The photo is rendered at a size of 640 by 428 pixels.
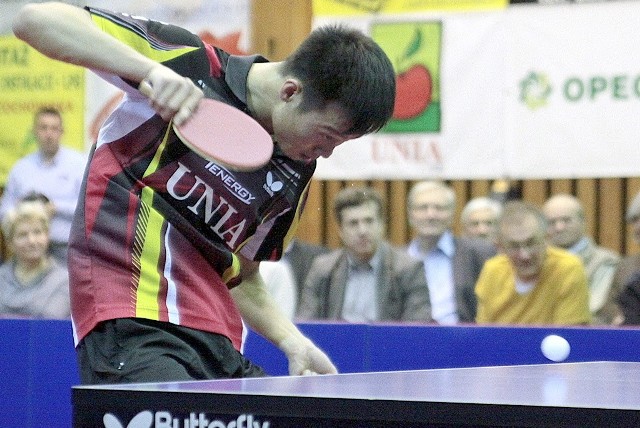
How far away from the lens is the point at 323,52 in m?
2.97

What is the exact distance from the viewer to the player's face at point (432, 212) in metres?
6.68

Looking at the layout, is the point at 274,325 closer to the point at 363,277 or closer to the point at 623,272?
the point at 363,277

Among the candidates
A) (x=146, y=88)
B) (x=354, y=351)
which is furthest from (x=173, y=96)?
(x=354, y=351)

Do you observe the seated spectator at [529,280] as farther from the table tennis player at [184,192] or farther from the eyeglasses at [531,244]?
the table tennis player at [184,192]

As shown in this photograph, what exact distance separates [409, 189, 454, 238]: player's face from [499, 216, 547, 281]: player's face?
25.3 inches

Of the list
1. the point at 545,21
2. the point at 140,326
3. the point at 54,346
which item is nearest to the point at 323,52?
the point at 140,326

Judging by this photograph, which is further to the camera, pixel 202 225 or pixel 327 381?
pixel 202 225

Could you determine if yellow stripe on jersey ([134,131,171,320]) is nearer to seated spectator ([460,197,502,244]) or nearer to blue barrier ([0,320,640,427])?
blue barrier ([0,320,640,427])

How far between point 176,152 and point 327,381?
0.83 metres

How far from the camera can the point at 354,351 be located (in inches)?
221

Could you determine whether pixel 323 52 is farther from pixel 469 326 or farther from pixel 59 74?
pixel 59 74

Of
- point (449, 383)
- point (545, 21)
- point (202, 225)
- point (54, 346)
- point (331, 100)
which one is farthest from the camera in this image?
point (545, 21)

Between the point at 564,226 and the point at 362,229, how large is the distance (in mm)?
1211

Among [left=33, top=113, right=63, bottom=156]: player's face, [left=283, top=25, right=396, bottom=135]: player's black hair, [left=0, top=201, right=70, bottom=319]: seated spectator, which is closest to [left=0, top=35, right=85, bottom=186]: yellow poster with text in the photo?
[left=33, top=113, right=63, bottom=156]: player's face
